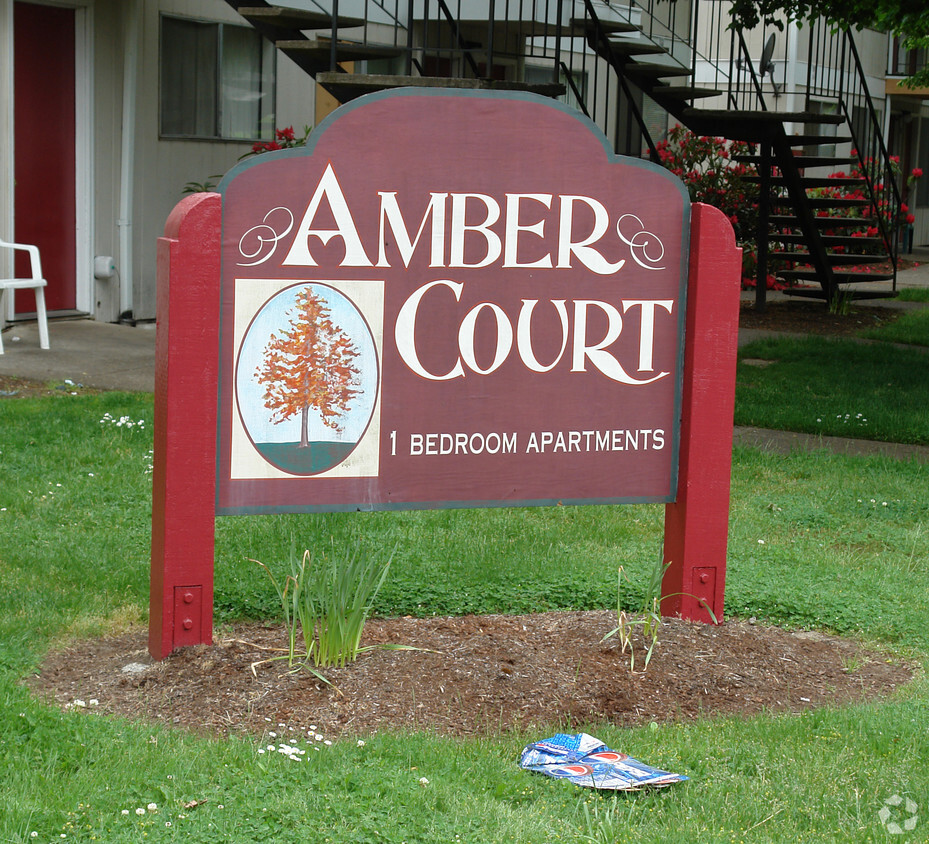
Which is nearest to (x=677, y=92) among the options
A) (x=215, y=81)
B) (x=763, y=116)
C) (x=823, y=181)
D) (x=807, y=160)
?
(x=763, y=116)

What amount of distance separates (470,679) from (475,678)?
0.02 m

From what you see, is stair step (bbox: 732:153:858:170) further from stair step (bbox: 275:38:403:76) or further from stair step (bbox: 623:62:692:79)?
stair step (bbox: 275:38:403:76)

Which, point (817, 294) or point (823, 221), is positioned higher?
point (823, 221)

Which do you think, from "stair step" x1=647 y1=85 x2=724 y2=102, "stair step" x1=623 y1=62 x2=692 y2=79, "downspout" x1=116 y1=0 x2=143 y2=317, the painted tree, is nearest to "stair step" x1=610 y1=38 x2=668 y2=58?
"stair step" x1=623 y1=62 x2=692 y2=79

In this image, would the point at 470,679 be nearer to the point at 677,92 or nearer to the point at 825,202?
the point at 677,92

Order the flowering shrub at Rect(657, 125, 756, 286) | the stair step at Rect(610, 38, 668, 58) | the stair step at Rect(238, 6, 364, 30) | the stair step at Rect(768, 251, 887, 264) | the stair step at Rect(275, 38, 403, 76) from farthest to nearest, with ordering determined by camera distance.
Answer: the flowering shrub at Rect(657, 125, 756, 286)
the stair step at Rect(768, 251, 887, 264)
the stair step at Rect(610, 38, 668, 58)
the stair step at Rect(238, 6, 364, 30)
the stair step at Rect(275, 38, 403, 76)

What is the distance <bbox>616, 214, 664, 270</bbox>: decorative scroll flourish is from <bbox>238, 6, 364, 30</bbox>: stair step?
20.5 feet

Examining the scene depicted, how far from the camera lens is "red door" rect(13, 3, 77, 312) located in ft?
36.7

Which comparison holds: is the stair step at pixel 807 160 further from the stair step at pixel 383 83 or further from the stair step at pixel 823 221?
the stair step at pixel 383 83

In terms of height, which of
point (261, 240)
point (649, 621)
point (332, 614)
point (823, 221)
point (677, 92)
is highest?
point (677, 92)

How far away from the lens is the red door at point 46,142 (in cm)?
1117

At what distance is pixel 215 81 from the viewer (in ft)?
41.3

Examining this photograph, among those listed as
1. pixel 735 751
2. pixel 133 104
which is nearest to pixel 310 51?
pixel 133 104

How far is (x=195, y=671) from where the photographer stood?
404 centimetres
